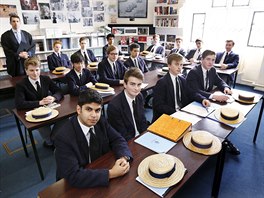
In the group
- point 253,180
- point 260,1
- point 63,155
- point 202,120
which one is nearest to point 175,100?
point 202,120

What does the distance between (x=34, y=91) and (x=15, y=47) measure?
2079mm

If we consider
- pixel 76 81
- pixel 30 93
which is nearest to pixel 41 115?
pixel 30 93

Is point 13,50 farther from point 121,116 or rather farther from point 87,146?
point 87,146

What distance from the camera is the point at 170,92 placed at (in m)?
2.37

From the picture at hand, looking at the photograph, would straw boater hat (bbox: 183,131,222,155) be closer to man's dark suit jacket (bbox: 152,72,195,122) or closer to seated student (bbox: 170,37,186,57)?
man's dark suit jacket (bbox: 152,72,195,122)

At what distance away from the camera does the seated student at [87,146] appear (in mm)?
1109

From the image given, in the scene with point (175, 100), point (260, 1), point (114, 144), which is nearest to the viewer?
point (114, 144)

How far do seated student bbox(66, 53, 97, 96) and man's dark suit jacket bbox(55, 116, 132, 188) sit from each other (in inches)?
51.7

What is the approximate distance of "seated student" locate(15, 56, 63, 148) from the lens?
2205mm

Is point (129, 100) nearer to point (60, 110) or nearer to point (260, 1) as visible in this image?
point (60, 110)

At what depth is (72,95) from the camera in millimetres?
2619

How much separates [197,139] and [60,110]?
4.72ft

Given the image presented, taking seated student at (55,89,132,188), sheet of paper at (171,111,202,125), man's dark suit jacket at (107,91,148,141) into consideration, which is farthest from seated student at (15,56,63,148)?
sheet of paper at (171,111,202,125)

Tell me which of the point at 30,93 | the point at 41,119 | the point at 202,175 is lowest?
the point at 202,175
